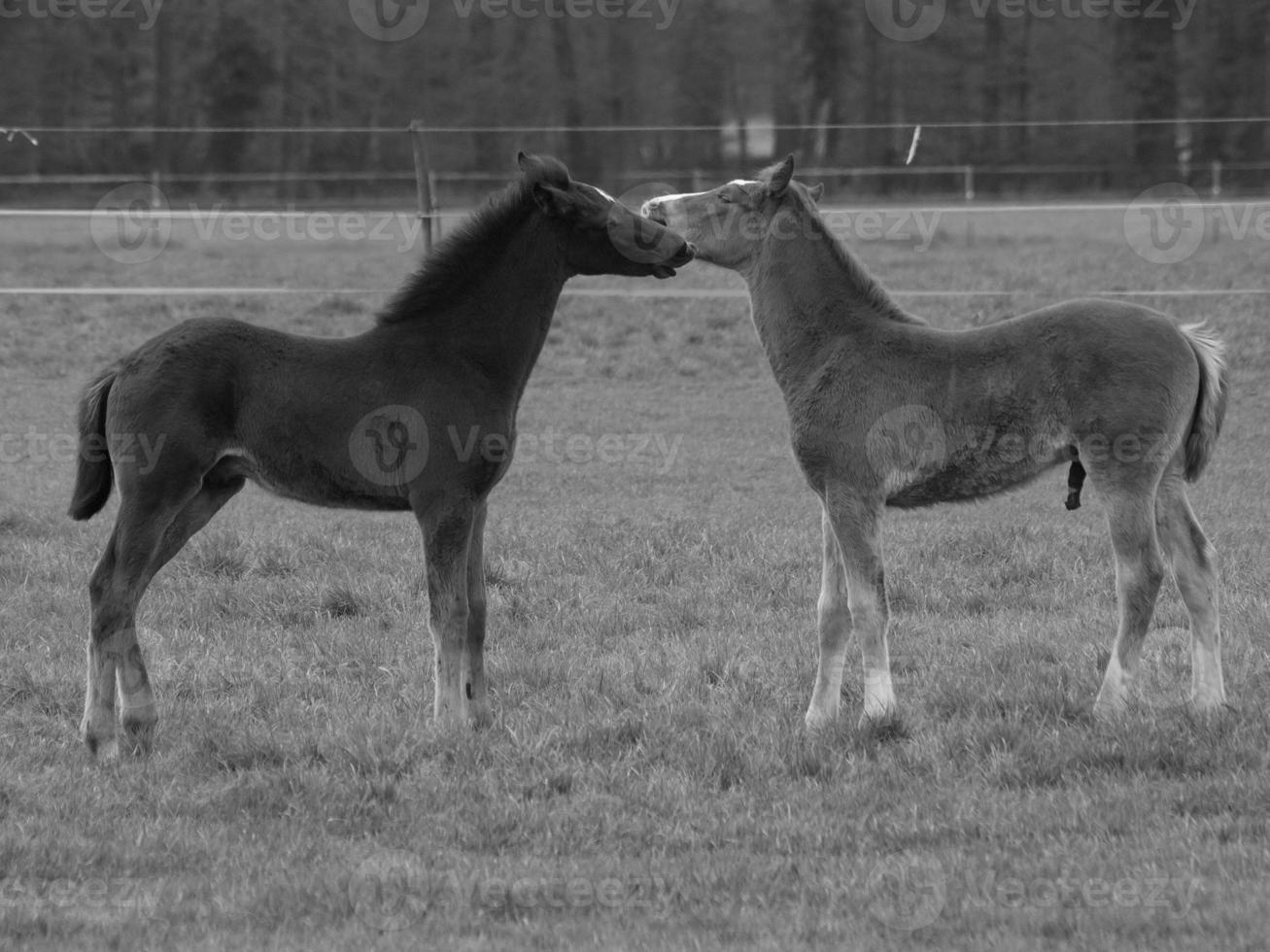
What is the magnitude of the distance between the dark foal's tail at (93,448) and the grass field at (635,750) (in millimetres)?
887

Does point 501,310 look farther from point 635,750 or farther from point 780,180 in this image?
point 635,750

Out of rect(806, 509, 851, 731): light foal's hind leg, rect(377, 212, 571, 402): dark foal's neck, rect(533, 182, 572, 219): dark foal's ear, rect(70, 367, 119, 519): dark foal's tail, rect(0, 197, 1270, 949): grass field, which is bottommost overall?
rect(0, 197, 1270, 949): grass field

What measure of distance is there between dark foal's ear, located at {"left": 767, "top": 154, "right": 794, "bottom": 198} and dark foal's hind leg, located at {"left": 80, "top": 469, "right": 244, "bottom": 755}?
242 centimetres

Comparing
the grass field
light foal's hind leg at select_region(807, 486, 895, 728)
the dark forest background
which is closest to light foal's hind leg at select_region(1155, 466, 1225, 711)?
the grass field

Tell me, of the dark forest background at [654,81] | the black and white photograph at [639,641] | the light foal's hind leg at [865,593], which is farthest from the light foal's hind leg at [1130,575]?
the dark forest background at [654,81]

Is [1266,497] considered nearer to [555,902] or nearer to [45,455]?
[555,902]


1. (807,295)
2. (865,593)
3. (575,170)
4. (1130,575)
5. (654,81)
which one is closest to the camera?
(1130,575)

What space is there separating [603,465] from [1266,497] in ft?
14.9

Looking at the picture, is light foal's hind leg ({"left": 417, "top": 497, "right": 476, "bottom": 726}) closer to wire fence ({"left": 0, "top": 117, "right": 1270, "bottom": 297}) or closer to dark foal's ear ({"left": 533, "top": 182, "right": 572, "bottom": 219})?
dark foal's ear ({"left": 533, "top": 182, "right": 572, "bottom": 219})

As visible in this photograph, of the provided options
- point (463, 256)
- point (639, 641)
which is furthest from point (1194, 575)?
point (463, 256)

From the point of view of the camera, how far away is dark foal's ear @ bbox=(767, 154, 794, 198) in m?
5.55

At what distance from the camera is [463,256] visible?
5.60m

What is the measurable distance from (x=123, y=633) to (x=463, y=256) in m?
1.81

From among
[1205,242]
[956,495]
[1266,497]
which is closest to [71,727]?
[956,495]
